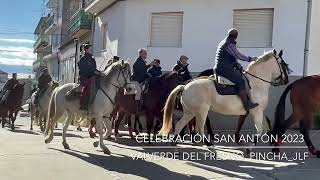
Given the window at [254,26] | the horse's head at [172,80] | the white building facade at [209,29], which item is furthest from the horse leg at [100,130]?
the window at [254,26]

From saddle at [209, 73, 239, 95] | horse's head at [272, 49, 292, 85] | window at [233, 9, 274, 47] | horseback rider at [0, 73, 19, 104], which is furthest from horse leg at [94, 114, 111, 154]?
horseback rider at [0, 73, 19, 104]

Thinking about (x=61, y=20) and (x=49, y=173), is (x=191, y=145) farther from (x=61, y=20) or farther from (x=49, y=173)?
(x=61, y=20)

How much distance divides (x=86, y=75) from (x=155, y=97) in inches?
91.6

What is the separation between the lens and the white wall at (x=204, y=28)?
1781 cm

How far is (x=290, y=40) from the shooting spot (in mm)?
17844

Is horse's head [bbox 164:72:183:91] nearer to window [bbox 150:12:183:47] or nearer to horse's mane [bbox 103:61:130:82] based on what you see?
horse's mane [bbox 103:61:130:82]

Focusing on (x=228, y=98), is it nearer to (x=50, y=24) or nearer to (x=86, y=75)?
(x=86, y=75)

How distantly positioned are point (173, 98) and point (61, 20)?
160 ft

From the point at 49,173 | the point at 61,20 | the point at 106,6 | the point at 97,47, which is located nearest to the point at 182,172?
the point at 49,173

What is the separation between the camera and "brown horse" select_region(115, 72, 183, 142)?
1348cm

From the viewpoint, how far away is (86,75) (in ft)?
39.6

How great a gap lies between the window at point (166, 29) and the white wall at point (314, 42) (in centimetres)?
485

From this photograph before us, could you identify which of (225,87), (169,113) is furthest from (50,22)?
(225,87)

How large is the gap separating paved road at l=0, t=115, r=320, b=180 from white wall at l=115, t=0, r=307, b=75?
6.62m
